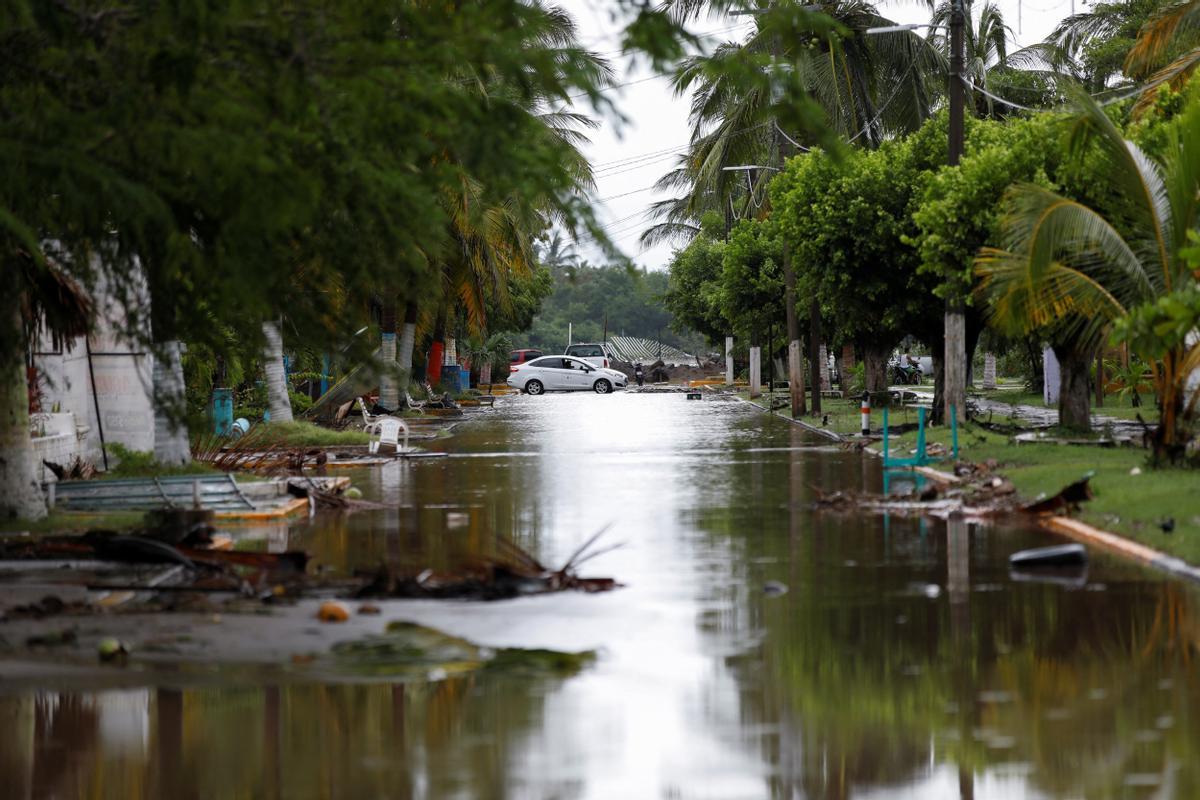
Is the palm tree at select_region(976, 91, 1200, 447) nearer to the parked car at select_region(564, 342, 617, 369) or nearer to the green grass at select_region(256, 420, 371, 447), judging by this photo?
the green grass at select_region(256, 420, 371, 447)

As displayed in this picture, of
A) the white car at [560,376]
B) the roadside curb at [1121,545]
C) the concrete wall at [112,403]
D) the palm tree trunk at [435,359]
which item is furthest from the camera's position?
the white car at [560,376]

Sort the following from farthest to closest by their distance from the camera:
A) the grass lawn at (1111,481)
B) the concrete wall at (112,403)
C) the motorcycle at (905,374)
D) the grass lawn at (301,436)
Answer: the motorcycle at (905,374) → the grass lawn at (301,436) → the concrete wall at (112,403) → the grass lawn at (1111,481)

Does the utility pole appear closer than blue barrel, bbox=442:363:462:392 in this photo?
Yes

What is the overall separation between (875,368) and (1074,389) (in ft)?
58.3

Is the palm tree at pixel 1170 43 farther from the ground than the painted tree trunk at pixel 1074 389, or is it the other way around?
the palm tree at pixel 1170 43

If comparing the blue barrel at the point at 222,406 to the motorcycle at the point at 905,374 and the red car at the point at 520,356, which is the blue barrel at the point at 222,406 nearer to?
the motorcycle at the point at 905,374

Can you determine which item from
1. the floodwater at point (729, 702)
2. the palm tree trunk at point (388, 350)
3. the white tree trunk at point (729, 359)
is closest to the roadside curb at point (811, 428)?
the palm tree trunk at point (388, 350)

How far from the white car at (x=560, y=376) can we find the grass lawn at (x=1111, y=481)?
146 feet

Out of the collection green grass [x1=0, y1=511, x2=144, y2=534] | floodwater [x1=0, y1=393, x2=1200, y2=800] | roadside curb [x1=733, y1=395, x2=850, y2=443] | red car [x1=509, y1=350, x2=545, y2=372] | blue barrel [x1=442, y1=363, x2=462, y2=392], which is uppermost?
red car [x1=509, y1=350, x2=545, y2=372]

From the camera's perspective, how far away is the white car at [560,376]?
74.4 metres

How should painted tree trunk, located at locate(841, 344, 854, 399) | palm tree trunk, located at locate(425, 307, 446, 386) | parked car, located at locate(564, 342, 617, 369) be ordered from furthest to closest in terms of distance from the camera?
parked car, located at locate(564, 342, 617, 369) → palm tree trunk, located at locate(425, 307, 446, 386) → painted tree trunk, located at locate(841, 344, 854, 399)

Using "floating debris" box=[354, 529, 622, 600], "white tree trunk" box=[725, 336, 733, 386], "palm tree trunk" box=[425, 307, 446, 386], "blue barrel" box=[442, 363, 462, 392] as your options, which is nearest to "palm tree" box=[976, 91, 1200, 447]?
"floating debris" box=[354, 529, 622, 600]

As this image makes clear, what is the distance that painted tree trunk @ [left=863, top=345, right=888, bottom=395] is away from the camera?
46719mm

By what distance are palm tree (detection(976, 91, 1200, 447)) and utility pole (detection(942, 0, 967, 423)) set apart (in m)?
7.73
